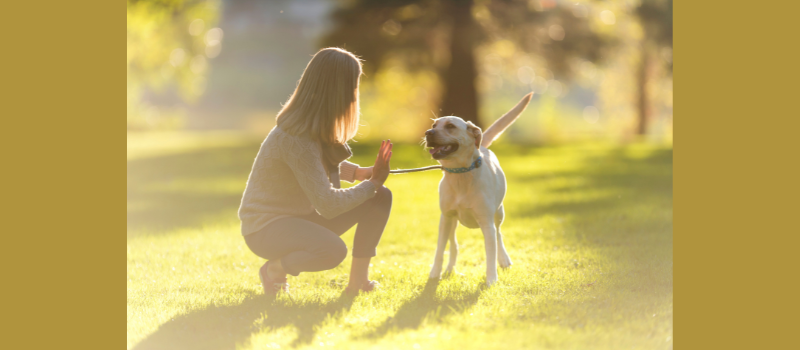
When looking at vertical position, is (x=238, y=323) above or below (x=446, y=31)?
below

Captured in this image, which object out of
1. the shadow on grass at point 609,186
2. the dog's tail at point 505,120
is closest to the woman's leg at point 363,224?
the dog's tail at point 505,120

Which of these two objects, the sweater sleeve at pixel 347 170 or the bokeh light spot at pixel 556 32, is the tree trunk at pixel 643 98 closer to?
the bokeh light spot at pixel 556 32

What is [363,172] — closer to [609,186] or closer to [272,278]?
[272,278]

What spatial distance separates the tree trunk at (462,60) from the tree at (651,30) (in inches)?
111

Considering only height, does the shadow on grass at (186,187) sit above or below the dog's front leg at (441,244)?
below

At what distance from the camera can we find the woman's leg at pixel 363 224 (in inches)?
133

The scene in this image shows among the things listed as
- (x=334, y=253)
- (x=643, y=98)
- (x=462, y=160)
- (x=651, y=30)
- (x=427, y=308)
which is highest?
(x=651, y=30)

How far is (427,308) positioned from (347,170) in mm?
1053

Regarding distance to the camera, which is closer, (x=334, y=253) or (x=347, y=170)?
(x=334, y=253)

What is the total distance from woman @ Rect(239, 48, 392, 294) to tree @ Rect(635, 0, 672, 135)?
196 inches

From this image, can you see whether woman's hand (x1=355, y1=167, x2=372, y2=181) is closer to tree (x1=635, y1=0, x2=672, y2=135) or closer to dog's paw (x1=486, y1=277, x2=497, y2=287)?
dog's paw (x1=486, y1=277, x2=497, y2=287)

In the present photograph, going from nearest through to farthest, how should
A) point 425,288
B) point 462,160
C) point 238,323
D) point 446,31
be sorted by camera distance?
1. point 238,323
2. point 462,160
3. point 425,288
4. point 446,31

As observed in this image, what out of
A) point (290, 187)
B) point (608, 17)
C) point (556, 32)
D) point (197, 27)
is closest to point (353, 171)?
point (290, 187)

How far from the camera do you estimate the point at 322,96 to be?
120 inches
